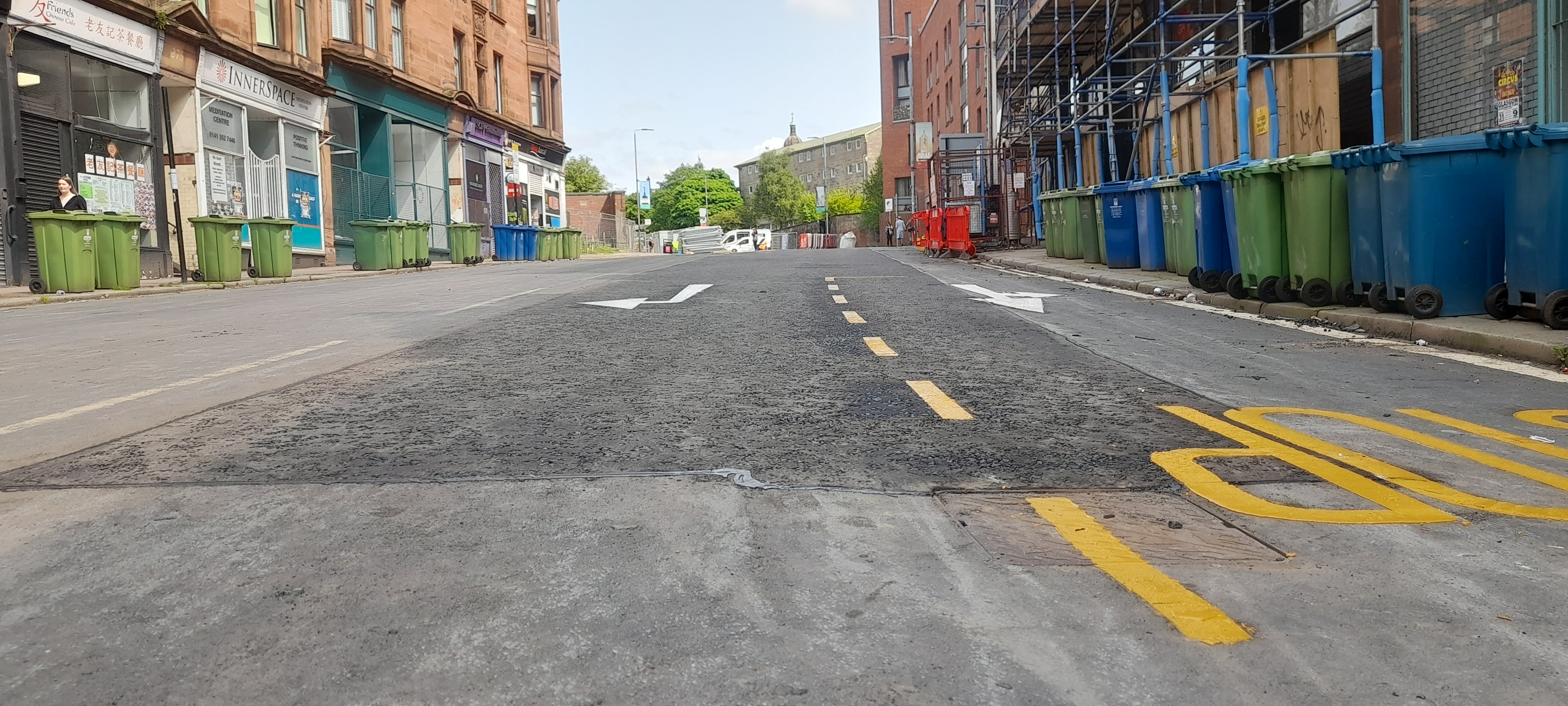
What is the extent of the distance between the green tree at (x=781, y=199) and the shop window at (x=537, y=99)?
77.2m

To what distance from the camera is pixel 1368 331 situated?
30.6ft

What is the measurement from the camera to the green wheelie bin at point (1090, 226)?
64.6 ft

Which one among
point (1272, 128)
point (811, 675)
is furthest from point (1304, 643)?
point (1272, 128)

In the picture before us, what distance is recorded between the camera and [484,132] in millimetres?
42219

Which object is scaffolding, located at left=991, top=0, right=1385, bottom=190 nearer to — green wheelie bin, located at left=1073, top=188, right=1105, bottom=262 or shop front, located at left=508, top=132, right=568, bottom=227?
green wheelie bin, located at left=1073, top=188, right=1105, bottom=262

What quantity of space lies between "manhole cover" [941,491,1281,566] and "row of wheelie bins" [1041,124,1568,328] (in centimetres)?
560

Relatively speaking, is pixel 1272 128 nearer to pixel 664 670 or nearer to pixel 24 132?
pixel 664 670

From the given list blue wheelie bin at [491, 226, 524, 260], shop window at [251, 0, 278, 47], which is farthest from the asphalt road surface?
blue wheelie bin at [491, 226, 524, 260]

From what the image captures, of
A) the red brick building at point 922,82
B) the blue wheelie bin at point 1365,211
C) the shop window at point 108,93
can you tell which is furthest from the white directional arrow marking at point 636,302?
the red brick building at point 922,82

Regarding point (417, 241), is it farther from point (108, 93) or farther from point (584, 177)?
point (584, 177)

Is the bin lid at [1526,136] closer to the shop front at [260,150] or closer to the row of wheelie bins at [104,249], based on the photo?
the row of wheelie bins at [104,249]

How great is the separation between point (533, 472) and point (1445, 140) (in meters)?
7.29

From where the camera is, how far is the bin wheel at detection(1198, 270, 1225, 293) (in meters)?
12.9

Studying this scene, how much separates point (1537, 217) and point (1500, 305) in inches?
34.6
